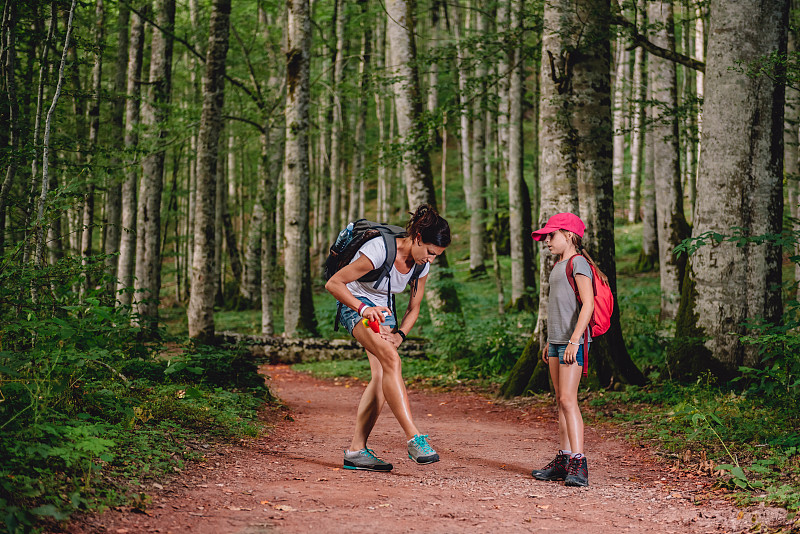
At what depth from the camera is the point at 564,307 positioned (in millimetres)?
4871

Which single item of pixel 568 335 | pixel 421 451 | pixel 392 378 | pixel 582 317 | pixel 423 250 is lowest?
pixel 421 451

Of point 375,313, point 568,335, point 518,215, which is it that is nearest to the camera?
point 375,313

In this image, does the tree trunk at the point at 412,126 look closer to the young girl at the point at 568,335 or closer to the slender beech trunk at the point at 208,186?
the slender beech trunk at the point at 208,186

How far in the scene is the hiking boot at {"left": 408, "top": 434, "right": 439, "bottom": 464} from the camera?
4.45m

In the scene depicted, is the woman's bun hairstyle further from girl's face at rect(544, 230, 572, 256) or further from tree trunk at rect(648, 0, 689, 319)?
tree trunk at rect(648, 0, 689, 319)

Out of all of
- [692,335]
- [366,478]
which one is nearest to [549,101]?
[692,335]

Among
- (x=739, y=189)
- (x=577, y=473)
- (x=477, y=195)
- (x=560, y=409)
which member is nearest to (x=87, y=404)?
(x=560, y=409)

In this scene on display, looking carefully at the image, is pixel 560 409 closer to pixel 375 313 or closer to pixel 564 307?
pixel 564 307

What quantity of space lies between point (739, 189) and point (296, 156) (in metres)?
9.32

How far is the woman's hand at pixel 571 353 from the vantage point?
4.72m

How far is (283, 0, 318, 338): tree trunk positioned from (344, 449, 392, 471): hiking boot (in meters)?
9.63

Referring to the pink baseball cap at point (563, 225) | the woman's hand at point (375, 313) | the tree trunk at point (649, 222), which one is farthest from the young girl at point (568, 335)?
the tree trunk at point (649, 222)

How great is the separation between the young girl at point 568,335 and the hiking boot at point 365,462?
122 centimetres

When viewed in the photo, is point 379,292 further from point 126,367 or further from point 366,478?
point 126,367
